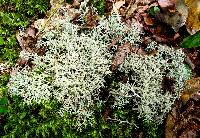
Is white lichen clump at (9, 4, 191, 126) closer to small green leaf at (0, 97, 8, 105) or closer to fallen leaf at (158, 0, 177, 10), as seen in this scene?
small green leaf at (0, 97, 8, 105)

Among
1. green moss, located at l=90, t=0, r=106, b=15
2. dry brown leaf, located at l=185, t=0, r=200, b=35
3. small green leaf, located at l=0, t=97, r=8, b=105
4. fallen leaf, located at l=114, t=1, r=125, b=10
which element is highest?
dry brown leaf, located at l=185, t=0, r=200, b=35

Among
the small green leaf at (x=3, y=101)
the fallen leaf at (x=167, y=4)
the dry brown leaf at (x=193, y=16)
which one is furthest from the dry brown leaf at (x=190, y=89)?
the small green leaf at (x=3, y=101)

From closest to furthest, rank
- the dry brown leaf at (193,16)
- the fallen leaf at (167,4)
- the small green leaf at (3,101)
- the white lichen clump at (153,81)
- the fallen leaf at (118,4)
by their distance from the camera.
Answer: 1. the white lichen clump at (153,81)
2. the small green leaf at (3,101)
3. the dry brown leaf at (193,16)
4. the fallen leaf at (167,4)
5. the fallen leaf at (118,4)

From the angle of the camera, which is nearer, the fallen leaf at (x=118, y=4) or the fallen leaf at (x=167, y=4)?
the fallen leaf at (x=167, y=4)

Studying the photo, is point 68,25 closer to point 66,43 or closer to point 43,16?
point 66,43

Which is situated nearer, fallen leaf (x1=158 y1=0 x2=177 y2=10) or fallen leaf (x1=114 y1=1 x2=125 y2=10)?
fallen leaf (x1=158 y1=0 x2=177 y2=10)

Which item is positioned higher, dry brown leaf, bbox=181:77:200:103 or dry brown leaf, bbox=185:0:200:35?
dry brown leaf, bbox=185:0:200:35

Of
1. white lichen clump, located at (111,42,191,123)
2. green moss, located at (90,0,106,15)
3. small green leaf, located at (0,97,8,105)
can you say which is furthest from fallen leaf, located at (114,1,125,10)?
small green leaf, located at (0,97,8,105)

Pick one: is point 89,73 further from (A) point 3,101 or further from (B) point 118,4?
(B) point 118,4

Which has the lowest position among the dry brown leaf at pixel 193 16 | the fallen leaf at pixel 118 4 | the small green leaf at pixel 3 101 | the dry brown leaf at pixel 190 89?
the small green leaf at pixel 3 101

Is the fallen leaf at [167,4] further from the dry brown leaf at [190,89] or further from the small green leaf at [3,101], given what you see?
the small green leaf at [3,101]

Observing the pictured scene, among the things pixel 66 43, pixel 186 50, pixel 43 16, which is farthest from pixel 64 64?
pixel 186 50
